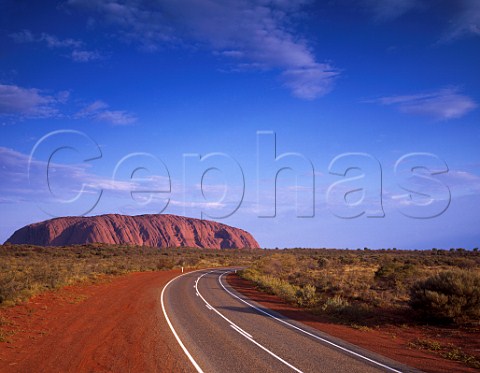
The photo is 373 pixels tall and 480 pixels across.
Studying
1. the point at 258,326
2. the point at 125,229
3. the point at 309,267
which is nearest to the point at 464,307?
the point at 258,326

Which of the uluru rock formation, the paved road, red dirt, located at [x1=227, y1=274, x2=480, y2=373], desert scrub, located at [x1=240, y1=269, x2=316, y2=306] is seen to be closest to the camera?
the paved road

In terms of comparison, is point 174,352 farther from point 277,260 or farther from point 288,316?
point 277,260

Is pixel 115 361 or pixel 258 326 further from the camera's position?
pixel 258 326

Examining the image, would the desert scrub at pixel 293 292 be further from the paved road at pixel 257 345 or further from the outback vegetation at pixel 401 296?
the paved road at pixel 257 345

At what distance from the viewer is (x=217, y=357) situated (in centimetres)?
913

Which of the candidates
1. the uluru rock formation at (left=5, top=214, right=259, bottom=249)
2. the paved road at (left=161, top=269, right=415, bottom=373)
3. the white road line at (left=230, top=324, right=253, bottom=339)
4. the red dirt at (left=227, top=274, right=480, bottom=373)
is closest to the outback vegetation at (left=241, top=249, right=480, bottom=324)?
the red dirt at (left=227, top=274, right=480, bottom=373)

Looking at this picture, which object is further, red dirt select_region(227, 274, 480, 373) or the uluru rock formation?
the uluru rock formation

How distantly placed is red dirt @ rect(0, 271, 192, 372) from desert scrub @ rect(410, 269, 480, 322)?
9.47 m

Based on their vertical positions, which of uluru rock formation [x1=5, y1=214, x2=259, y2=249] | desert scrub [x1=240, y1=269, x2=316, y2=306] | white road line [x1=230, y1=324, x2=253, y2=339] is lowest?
desert scrub [x1=240, y1=269, x2=316, y2=306]

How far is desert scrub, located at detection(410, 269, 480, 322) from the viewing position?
13.7 m

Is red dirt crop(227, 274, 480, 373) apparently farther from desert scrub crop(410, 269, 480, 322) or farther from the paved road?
desert scrub crop(410, 269, 480, 322)

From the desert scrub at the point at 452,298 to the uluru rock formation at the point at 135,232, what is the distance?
104m

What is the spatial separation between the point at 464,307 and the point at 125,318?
12.2 m

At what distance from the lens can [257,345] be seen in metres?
10.4
